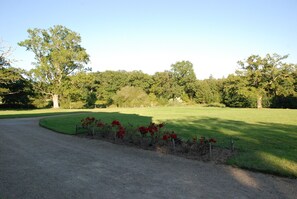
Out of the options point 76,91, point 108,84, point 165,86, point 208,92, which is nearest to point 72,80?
point 76,91

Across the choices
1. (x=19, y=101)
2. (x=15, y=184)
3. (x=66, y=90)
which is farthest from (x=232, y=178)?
(x=19, y=101)

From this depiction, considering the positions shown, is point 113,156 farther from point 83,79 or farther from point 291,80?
point 291,80

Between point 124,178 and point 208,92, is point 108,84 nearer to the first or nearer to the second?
point 208,92

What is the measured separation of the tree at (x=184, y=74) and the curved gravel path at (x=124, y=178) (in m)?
Result: 62.8

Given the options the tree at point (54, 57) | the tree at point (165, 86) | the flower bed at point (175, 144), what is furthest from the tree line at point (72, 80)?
the flower bed at point (175, 144)

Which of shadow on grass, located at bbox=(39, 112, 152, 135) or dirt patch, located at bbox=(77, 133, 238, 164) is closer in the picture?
dirt patch, located at bbox=(77, 133, 238, 164)

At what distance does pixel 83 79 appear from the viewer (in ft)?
146

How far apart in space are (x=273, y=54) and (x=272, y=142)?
4103 cm

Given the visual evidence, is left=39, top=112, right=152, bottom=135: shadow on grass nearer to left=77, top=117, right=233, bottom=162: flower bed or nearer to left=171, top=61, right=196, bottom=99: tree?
left=77, top=117, right=233, bottom=162: flower bed

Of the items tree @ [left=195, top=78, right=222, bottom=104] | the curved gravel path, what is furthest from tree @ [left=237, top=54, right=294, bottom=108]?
the curved gravel path

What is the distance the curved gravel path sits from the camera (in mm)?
4754

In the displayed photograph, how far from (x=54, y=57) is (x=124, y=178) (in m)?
39.7

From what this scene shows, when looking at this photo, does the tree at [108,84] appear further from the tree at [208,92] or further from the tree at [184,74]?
the tree at [208,92]

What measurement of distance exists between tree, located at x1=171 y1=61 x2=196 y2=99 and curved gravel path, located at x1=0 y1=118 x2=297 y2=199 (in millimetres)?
62799
